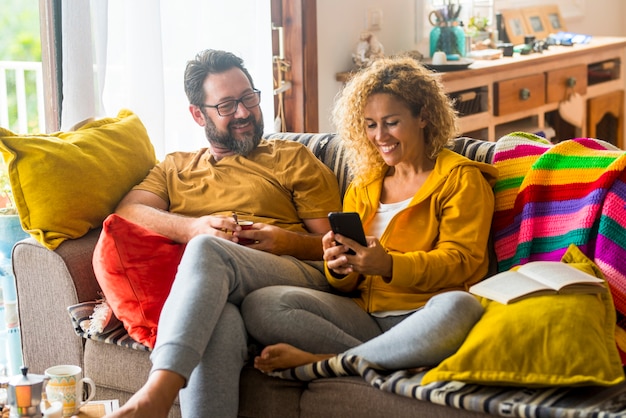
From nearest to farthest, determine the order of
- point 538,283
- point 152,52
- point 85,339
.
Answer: point 538,283
point 85,339
point 152,52

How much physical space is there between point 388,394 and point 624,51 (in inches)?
165

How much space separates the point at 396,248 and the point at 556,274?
45cm

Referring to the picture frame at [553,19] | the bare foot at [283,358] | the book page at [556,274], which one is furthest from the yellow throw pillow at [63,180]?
the picture frame at [553,19]

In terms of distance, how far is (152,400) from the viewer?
182cm

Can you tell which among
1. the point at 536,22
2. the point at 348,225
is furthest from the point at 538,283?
the point at 536,22

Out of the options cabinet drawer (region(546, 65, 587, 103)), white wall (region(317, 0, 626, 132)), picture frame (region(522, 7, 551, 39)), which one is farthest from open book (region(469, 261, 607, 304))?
picture frame (region(522, 7, 551, 39))

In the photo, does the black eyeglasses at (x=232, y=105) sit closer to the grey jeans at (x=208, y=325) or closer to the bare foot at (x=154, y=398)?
the grey jeans at (x=208, y=325)

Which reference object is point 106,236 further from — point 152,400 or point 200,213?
point 152,400

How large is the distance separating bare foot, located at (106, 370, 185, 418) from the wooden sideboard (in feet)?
7.94

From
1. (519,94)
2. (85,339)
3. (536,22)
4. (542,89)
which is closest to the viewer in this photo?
(85,339)

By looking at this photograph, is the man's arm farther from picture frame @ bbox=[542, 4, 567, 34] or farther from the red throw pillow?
picture frame @ bbox=[542, 4, 567, 34]

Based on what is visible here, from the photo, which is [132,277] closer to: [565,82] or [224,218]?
[224,218]

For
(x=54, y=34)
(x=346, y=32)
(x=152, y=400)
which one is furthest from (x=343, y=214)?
(x=346, y=32)

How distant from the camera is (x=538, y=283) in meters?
1.96
